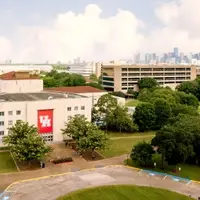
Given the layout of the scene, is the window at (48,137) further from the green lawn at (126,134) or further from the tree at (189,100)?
the tree at (189,100)

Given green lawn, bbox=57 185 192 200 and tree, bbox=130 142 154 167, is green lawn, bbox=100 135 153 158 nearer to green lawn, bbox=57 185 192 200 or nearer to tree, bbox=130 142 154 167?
tree, bbox=130 142 154 167

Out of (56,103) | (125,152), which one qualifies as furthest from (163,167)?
(56,103)

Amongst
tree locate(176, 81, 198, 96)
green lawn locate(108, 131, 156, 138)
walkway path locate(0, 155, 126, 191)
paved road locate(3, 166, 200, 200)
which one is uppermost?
tree locate(176, 81, 198, 96)

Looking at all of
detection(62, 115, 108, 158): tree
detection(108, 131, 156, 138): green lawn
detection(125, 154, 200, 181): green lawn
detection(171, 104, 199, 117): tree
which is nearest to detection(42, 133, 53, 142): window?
detection(62, 115, 108, 158): tree

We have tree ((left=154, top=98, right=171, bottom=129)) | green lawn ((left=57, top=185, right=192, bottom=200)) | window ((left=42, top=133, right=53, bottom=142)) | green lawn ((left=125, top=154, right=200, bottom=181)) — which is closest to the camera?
green lawn ((left=57, top=185, right=192, bottom=200))

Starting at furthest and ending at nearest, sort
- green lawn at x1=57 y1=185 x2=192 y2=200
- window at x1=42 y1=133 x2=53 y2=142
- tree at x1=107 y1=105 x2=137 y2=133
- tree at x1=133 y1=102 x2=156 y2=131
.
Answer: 1. tree at x1=133 y1=102 x2=156 y2=131
2. tree at x1=107 y1=105 x2=137 y2=133
3. window at x1=42 y1=133 x2=53 y2=142
4. green lawn at x1=57 y1=185 x2=192 y2=200

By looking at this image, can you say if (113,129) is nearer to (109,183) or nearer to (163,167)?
(163,167)

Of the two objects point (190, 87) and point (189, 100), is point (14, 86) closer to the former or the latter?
point (189, 100)
